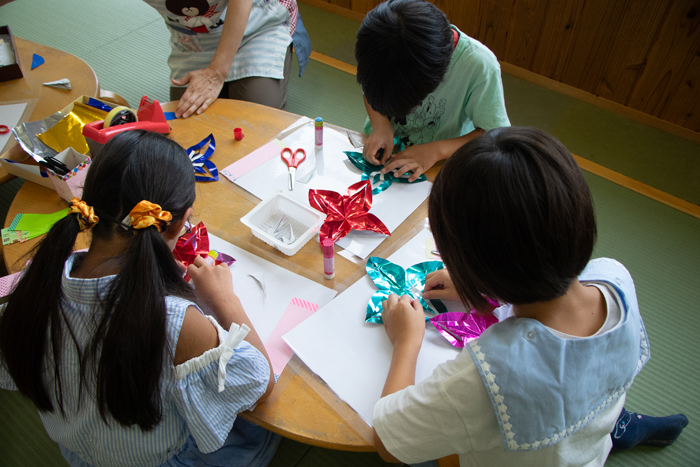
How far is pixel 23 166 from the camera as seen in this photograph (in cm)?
120

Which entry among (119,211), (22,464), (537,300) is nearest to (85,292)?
(119,211)

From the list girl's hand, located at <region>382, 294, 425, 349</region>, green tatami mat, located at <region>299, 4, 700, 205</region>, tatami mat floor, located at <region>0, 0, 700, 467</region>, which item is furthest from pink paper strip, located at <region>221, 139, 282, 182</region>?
green tatami mat, located at <region>299, 4, 700, 205</region>

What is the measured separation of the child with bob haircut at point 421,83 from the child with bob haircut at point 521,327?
0.47 metres

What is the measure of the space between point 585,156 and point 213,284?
2.13 m

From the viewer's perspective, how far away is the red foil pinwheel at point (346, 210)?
113cm

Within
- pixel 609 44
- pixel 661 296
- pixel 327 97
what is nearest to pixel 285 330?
pixel 661 296

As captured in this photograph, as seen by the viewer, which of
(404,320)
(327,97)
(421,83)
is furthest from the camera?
(327,97)

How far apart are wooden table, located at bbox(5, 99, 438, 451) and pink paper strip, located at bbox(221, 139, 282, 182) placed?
23 millimetres

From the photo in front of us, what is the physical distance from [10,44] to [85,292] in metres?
1.66

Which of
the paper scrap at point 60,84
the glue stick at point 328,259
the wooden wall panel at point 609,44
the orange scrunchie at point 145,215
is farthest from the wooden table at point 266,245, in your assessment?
the wooden wall panel at point 609,44

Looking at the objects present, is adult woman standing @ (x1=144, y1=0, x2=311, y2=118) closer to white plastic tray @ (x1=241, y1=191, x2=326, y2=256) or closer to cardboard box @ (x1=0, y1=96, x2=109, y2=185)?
cardboard box @ (x1=0, y1=96, x2=109, y2=185)

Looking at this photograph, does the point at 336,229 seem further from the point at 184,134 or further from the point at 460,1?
the point at 460,1

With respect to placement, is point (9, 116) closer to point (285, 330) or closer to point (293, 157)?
point (293, 157)

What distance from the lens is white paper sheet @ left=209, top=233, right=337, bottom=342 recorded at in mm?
982
